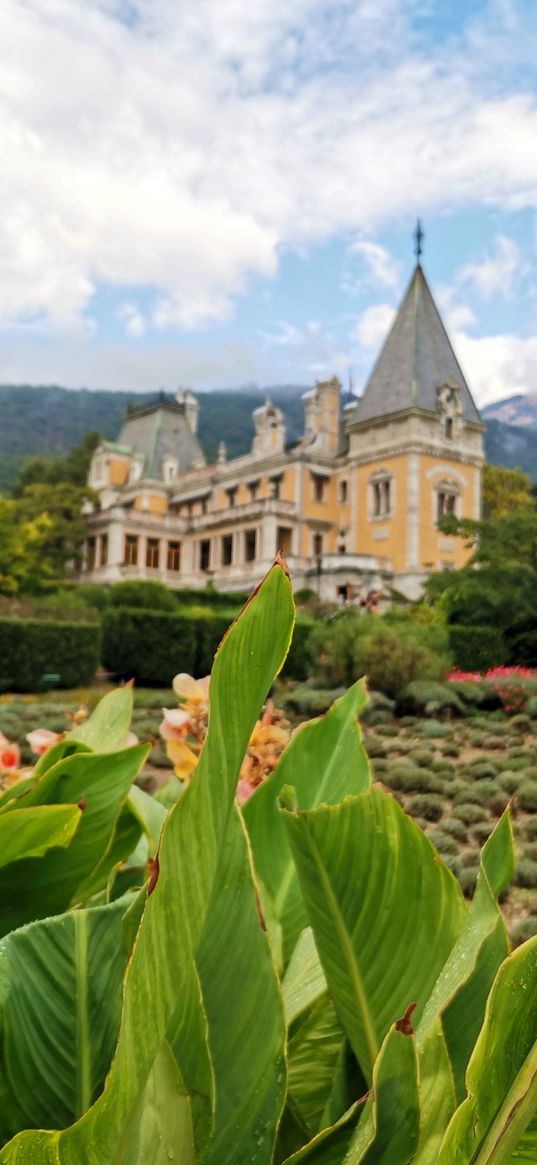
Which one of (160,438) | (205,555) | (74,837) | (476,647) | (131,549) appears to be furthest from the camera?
(160,438)

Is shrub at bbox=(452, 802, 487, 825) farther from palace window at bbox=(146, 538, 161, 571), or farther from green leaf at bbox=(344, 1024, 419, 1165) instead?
palace window at bbox=(146, 538, 161, 571)

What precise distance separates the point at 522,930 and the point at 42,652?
999cm

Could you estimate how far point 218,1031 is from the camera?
542mm

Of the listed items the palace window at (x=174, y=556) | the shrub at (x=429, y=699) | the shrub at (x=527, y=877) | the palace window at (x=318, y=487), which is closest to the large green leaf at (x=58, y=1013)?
the shrub at (x=527, y=877)

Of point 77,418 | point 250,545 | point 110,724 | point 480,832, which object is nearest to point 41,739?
point 110,724

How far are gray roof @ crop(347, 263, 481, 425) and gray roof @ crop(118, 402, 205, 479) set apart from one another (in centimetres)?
1451

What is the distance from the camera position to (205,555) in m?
42.2

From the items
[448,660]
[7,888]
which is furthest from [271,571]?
[448,660]

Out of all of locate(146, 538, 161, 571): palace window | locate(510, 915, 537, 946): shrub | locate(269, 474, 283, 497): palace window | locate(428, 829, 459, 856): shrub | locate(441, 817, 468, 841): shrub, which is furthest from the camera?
locate(146, 538, 161, 571): palace window

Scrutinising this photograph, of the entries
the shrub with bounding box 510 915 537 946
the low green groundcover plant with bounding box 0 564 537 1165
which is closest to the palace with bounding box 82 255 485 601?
the shrub with bounding box 510 915 537 946

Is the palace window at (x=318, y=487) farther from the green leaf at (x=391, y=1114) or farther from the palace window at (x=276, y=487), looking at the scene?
the green leaf at (x=391, y=1114)

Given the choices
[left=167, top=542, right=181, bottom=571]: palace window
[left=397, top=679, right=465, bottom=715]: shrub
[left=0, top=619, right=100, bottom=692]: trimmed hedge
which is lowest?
[left=397, top=679, right=465, bottom=715]: shrub

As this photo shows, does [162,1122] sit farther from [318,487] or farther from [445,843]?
[318,487]

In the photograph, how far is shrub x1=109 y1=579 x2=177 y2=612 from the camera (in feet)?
78.8
